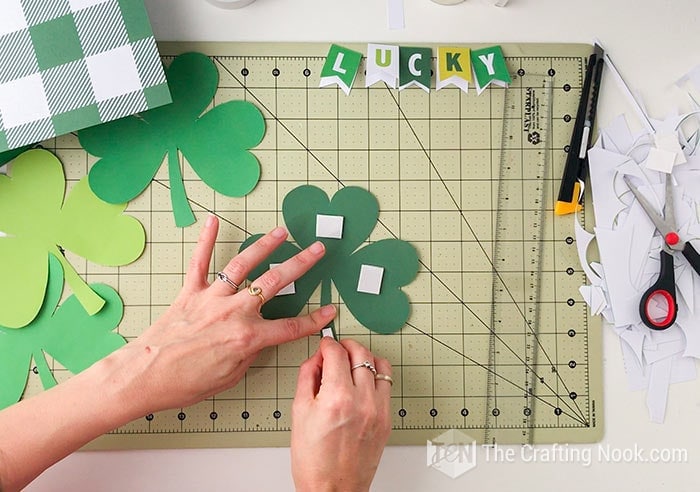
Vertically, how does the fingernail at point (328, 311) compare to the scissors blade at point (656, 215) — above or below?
below

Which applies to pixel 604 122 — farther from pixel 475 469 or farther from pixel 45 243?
pixel 45 243

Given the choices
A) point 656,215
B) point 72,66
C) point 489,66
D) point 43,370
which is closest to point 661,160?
point 656,215

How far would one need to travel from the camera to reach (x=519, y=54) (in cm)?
109

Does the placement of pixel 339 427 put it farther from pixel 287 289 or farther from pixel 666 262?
pixel 666 262

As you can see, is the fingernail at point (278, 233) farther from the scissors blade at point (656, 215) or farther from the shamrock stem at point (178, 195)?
the scissors blade at point (656, 215)

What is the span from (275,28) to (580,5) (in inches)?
21.8

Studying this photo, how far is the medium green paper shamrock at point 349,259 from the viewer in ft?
3.49

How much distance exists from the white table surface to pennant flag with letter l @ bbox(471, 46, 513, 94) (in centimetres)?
3

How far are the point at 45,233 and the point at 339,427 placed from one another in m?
0.61

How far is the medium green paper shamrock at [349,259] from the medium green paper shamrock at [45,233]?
23 cm

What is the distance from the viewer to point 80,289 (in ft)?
3.44

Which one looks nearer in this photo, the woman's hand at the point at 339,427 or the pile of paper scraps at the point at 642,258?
the woman's hand at the point at 339,427

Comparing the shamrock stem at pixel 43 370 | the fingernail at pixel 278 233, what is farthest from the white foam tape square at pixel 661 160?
the shamrock stem at pixel 43 370

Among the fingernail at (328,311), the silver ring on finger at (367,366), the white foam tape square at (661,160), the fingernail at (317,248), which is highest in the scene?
the white foam tape square at (661,160)
